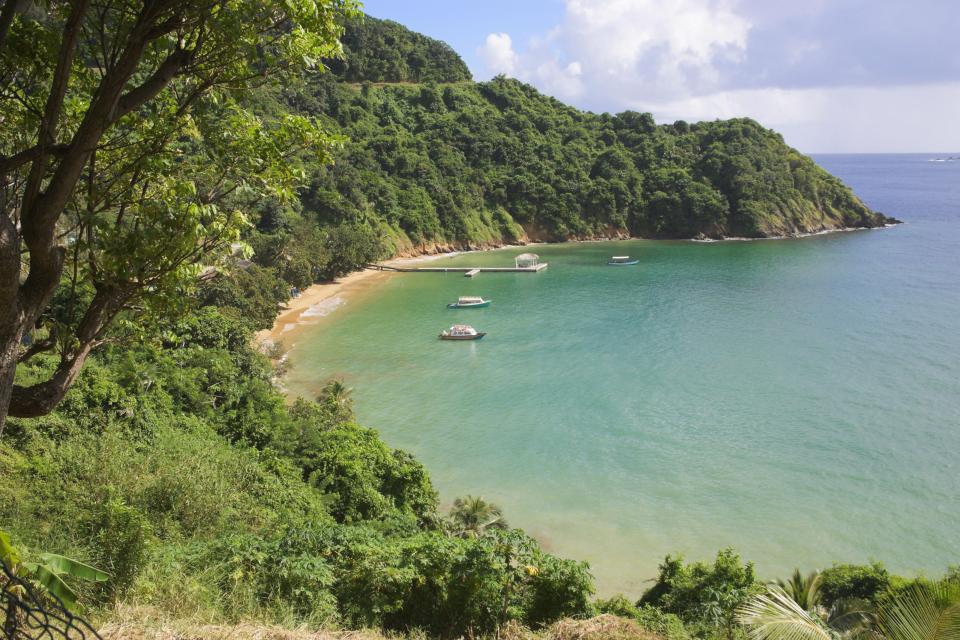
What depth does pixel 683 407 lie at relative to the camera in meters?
26.1

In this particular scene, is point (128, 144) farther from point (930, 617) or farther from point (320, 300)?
point (320, 300)

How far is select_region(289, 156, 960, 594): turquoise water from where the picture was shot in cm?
1761

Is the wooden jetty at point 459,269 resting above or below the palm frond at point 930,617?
above

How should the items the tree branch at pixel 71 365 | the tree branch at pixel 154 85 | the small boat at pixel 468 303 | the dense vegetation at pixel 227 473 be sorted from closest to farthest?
the tree branch at pixel 154 85 < the tree branch at pixel 71 365 < the dense vegetation at pixel 227 473 < the small boat at pixel 468 303

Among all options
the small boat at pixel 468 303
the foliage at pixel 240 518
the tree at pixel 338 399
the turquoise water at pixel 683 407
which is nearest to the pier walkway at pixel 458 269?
the turquoise water at pixel 683 407

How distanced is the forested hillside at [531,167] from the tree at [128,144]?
5754cm

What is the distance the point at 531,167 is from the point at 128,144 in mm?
76954

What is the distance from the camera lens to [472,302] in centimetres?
4322

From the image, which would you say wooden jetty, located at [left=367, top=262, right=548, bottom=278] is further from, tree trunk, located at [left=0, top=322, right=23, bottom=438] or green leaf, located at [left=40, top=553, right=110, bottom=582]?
tree trunk, located at [left=0, top=322, right=23, bottom=438]

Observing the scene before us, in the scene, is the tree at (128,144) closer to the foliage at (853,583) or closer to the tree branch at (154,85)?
the tree branch at (154,85)

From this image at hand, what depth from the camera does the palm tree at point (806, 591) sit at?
11852mm

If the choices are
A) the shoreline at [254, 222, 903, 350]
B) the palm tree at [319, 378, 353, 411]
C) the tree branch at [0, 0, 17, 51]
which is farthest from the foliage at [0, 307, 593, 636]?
the shoreline at [254, 222, 903, 350]

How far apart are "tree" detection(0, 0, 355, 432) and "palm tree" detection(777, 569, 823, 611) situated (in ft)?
39.2

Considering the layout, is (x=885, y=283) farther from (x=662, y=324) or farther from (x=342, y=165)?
(x=342, y=165)
